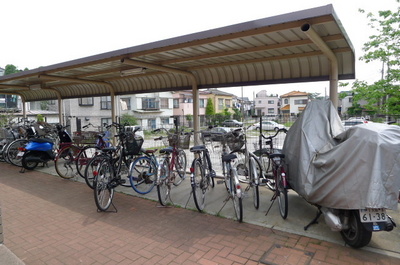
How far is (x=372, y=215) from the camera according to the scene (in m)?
2.85

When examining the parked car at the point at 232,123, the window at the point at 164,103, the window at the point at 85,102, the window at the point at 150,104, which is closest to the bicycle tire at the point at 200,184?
the parked car at the point at 232,123

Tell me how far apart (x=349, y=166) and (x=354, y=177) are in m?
0.13

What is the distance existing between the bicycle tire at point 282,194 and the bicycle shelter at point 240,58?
1.84m

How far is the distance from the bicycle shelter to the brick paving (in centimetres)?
264

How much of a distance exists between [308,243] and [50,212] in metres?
3.93

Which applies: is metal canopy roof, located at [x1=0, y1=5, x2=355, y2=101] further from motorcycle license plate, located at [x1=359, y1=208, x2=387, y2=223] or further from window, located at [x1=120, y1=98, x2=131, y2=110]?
window, located at [x1=120, y1=98, x2=131, y2=110]

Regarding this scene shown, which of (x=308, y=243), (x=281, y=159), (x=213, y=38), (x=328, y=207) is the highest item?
(x=213, y=38)

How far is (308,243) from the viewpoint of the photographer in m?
3.26

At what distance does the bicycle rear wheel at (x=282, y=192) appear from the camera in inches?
150

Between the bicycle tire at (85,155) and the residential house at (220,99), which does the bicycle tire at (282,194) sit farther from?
the residential house at (220,99)

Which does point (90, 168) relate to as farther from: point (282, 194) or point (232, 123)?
point (282, 194)

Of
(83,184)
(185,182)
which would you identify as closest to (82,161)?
(83,184)

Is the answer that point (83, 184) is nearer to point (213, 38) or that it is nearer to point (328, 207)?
point (213, 38)

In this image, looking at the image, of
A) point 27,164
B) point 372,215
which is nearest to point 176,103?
point 27,164
